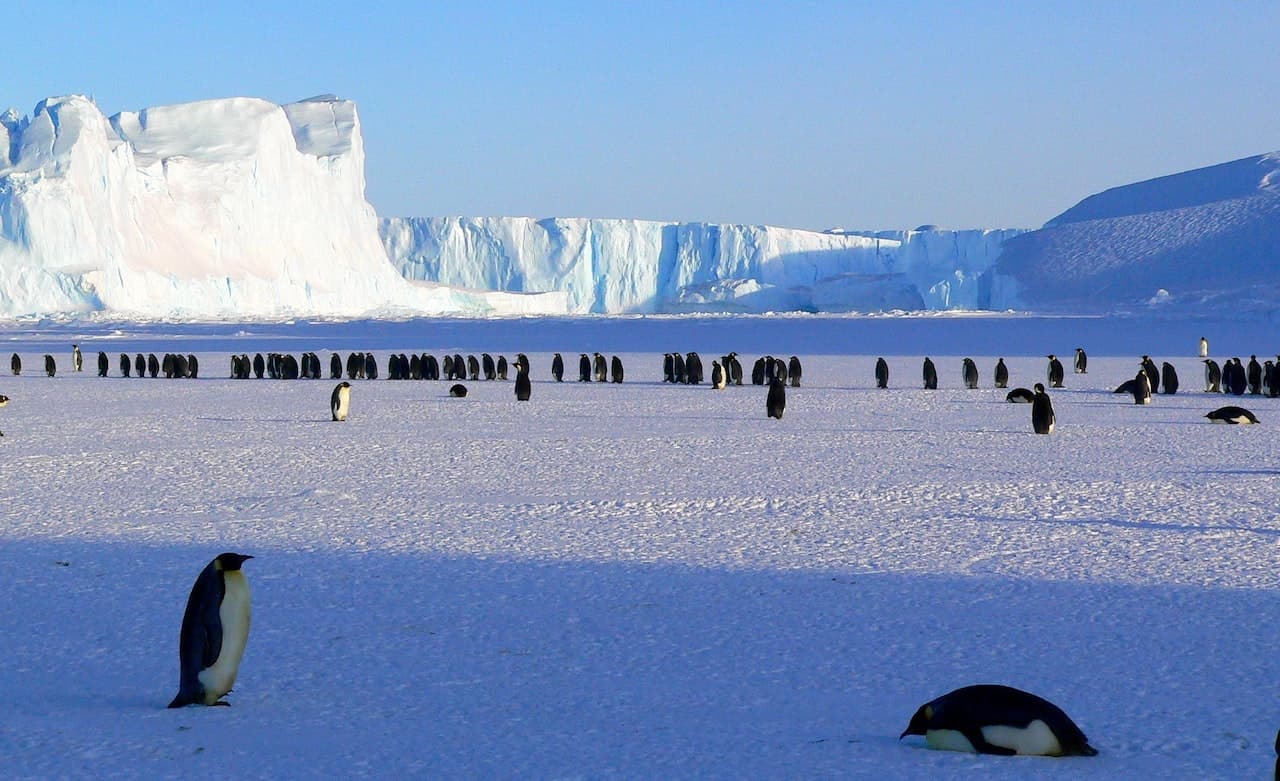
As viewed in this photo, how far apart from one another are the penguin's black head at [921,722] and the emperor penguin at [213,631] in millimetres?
1695

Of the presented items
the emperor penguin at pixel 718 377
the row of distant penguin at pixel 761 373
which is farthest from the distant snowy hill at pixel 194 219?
the emperor penguin at pixel 718 377

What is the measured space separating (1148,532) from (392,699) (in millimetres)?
3945

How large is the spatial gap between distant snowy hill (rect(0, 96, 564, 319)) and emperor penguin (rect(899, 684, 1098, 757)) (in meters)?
52.3

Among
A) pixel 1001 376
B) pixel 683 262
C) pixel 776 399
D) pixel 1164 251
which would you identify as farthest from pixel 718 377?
pixel 683 262

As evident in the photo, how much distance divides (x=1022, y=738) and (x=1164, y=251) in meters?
63.9

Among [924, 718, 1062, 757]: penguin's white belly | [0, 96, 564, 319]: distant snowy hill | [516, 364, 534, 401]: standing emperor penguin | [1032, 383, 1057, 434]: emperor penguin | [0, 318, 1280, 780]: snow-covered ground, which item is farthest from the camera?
[0, 96, 564, 319]: distant snowy hill

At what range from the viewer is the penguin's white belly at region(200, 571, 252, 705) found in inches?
137

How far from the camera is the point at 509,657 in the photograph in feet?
13.6

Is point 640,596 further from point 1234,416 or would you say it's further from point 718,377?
point 718,377

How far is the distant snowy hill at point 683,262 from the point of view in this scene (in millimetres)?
67688

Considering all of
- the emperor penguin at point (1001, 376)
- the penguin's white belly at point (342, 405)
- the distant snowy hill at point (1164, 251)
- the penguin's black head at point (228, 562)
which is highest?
the distant snowy hill at point (1164, 251)

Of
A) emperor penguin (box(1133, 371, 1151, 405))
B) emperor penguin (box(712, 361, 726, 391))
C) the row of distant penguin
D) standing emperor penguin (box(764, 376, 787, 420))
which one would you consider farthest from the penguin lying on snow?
emperor penguin (box(712, 361, 726, 391))

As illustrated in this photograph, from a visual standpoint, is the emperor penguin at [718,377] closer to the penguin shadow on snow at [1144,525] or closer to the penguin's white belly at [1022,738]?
the penguin shadow on snow at [1144,525]

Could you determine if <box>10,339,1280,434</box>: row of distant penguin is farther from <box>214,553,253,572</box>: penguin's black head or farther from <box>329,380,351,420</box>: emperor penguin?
<box>214,553,253,572</box>: penguin's black head
